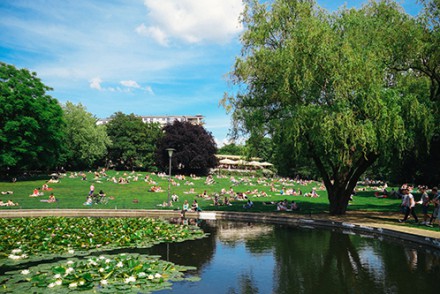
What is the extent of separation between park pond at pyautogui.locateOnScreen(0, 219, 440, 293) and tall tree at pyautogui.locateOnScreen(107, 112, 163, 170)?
6598cm

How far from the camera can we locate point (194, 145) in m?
77.1

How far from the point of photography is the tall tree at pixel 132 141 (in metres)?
82.0

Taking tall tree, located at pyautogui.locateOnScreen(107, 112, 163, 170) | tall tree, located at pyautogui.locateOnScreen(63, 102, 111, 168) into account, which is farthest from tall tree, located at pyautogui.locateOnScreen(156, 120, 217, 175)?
tall tree, located at pyautogui.locateOnScreen(63, 102, 111, 168)

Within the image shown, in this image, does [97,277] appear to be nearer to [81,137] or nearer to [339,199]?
[339,199]

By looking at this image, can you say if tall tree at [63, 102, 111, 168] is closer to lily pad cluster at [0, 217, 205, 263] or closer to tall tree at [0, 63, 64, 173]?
tall tree at [0, 63, 64, 173]

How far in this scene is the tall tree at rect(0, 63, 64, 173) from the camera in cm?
4438

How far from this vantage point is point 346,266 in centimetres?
1237

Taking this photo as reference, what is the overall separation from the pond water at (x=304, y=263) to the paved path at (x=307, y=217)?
1.11 meters

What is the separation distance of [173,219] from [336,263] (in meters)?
14.1

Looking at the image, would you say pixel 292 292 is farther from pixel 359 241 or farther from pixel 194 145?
pixel 194 145

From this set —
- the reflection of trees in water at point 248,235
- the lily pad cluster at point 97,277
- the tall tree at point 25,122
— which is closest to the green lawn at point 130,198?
the tall tree at point 25,122

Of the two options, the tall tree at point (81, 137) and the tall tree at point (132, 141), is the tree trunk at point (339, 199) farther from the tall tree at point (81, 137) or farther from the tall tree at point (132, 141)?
the tall tree at point (132, 141)

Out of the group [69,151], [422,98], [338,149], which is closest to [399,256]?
[338,149]

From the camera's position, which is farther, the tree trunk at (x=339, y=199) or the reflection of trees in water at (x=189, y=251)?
the tree trunk at (x=339, y=199)
